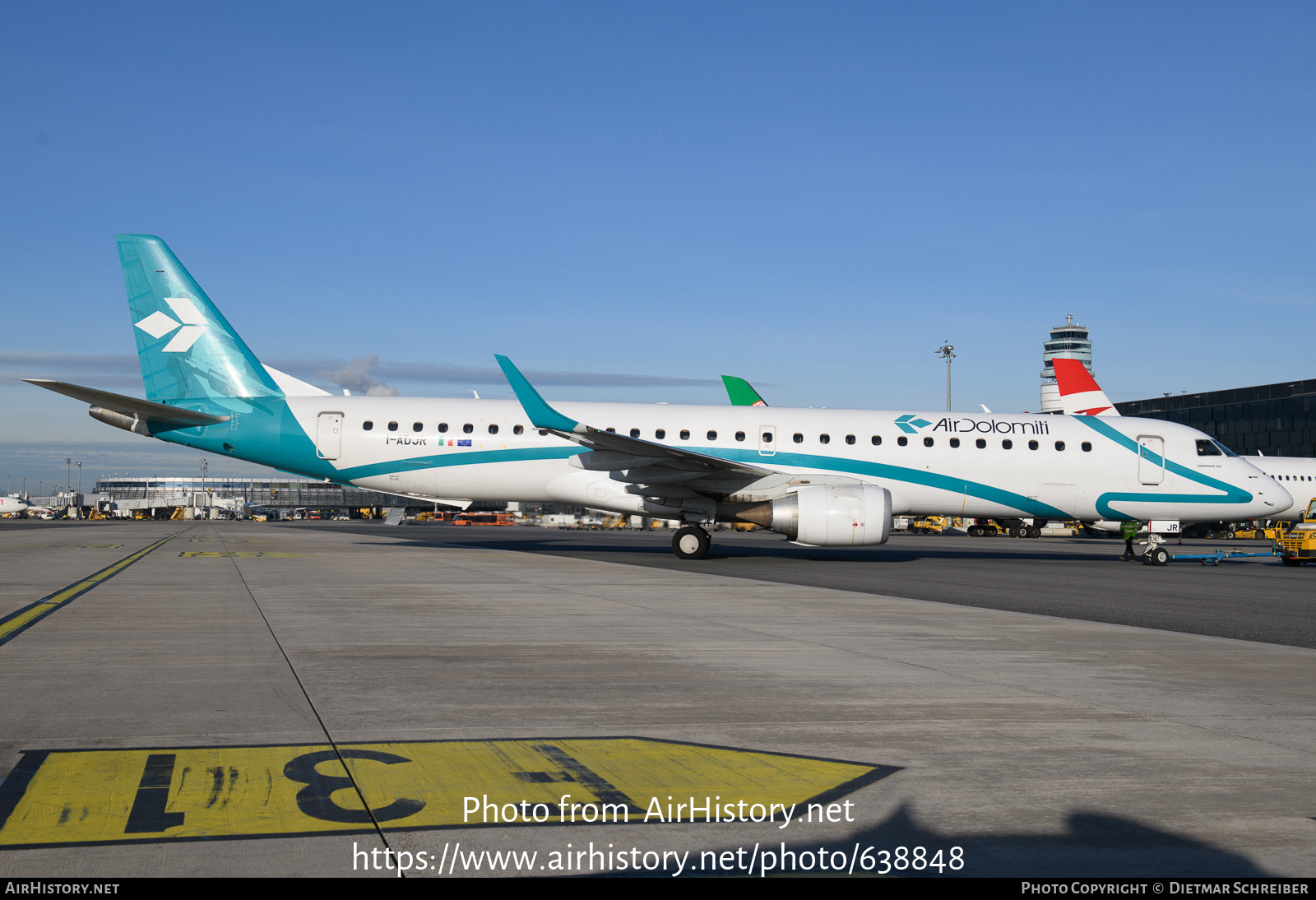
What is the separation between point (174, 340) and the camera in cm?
2280

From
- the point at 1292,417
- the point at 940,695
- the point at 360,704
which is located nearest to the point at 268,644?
the point at 360,704

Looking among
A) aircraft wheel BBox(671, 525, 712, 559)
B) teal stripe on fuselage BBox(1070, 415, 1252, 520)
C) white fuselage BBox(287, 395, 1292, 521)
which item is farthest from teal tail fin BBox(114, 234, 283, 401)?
teal stripe on fuselage BBox(1070, 415, 1252, 520)

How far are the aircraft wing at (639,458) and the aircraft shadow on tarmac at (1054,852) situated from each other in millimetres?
16004

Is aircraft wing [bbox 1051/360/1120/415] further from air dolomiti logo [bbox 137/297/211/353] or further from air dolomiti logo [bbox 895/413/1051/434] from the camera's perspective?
air dolomiti logo [bbox 137/297/211/353]

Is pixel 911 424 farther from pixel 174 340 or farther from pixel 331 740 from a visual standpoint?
pixel 331 740

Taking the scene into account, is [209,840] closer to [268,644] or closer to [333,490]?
[268,644]

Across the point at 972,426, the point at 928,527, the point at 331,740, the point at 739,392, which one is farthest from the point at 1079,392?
the point at 331,740

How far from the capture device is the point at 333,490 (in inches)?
5556

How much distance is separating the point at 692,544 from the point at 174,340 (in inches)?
509

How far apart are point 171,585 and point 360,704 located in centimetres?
950

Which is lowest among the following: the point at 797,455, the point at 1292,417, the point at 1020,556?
the point at 1020,556

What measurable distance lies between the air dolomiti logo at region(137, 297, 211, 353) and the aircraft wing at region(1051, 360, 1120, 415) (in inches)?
1794

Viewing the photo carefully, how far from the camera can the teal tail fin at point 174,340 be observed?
74.5ft

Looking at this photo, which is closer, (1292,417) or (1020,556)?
(1020,556)
